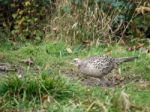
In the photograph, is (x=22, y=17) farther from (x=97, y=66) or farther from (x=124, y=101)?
(x=124, y=101)

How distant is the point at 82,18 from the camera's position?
1078 centimetres

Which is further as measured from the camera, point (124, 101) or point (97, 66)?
point (97, 66)

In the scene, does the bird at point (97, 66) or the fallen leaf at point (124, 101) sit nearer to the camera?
the fallen leaf at point (124, 101)

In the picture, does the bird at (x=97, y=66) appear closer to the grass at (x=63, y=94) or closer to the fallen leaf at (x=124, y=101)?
the grass at (x=63, y=94)

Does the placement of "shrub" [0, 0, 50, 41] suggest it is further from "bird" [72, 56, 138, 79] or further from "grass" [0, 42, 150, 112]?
"bird" [72, 56, 138, 79]

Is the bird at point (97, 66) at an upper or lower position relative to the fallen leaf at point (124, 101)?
lower

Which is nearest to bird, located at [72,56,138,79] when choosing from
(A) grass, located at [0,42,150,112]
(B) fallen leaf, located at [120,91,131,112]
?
(A) grass, located at [0,42,150,112]

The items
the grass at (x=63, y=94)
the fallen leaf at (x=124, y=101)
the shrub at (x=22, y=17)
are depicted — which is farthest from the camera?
the shrub at (x=22, y=17)

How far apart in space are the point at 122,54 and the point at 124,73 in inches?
55.4

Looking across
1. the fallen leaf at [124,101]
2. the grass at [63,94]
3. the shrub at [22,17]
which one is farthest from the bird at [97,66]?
the shrub at [22,17]

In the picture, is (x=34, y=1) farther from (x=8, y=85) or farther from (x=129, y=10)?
(x=8, y=85)

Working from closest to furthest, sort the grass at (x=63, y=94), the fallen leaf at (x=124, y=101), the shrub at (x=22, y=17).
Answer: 1. the fallen leaf at (x=124, y=101)
2. the grass at (x=63, y=94)
3. the shrub at (x=22, y=17)

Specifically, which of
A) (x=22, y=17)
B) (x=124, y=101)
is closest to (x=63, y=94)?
(x=124, y=101)

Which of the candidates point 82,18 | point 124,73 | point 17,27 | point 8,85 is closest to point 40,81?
point 8,85
